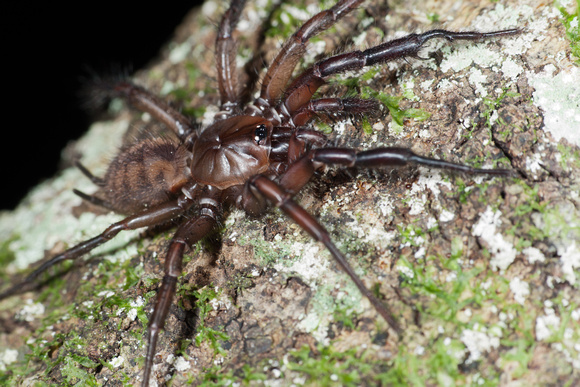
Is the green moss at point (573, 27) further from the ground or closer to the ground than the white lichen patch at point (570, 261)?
further from the ground

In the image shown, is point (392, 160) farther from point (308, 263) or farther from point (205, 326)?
point (205, 326)

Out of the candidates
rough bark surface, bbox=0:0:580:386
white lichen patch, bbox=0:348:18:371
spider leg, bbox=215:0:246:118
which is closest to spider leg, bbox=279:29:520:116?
rough bark surface, bbox=0:0:580:386

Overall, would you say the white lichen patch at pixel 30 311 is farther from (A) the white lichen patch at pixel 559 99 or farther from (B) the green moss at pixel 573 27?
(B) the green moss at pixel 573 27

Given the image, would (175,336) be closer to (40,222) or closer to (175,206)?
(175,206)

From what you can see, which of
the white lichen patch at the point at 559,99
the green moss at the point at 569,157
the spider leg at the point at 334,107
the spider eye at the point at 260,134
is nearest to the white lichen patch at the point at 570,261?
the green moss at the point at 569,157

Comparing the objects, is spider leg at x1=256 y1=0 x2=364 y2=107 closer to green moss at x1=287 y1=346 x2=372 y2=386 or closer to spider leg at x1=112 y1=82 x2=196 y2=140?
spider leg at x1=112 y1=82 x2=196 y2=140

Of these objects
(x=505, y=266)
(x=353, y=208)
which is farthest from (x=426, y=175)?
(x=505, y=266)

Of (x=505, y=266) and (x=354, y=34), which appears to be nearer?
(x=505, y=266)
